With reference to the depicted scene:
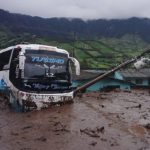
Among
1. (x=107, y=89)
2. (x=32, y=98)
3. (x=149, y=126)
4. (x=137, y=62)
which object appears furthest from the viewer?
(x=107, y=89)

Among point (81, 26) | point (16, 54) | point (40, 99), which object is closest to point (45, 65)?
point (40, 99)

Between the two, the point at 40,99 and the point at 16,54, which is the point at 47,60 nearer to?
the point at 16,54

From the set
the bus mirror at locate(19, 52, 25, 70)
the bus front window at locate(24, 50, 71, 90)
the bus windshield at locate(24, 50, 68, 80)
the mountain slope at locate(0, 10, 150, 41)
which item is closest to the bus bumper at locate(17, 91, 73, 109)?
the bus front window at locate(24, 50, 71, 90)

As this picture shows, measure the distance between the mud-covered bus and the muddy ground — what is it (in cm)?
58

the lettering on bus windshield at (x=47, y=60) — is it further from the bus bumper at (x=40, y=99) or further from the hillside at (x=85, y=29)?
the hillside at (x=85, y=29)

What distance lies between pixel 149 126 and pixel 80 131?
114 inches

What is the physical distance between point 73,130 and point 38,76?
402cm

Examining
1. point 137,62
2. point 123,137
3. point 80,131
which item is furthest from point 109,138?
point 137,62

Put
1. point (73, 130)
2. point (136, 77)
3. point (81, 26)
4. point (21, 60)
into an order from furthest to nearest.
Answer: point (81, 26)
point (136, 77)
point (21, 60)
point (73, 130)

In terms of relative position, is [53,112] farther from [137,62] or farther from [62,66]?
[137,62]

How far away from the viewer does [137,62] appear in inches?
867

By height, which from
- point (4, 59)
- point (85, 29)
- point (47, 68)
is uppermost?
point (85, 29)

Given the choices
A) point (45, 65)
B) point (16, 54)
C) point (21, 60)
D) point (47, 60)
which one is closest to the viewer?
point (21, 60)

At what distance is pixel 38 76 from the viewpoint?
53.4 ft
